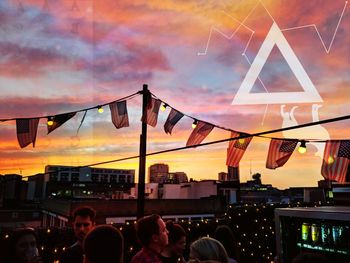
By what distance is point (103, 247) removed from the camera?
2309mm

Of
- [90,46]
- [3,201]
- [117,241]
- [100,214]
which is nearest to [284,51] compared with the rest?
[90,46]

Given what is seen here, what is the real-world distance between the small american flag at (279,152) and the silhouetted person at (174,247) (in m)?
4.67

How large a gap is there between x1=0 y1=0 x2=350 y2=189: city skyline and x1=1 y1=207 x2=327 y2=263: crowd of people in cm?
517

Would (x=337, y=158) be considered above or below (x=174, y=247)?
above

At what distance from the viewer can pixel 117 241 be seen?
7.77 feet

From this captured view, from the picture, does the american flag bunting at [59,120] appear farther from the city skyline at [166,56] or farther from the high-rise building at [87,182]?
the high-rise building at [87,182]

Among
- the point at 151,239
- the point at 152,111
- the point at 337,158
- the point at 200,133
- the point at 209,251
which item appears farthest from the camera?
the point at 200,133

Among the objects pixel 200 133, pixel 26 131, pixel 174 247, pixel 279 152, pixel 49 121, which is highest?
pixel 49 121

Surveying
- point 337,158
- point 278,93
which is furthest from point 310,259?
point 278,93

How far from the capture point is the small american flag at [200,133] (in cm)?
871

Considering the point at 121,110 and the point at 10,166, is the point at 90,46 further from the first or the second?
the point at 10,166

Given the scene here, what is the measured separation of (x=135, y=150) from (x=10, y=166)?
26.5 ft

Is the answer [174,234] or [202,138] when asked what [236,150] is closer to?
[202,138]

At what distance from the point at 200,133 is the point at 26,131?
477cm
